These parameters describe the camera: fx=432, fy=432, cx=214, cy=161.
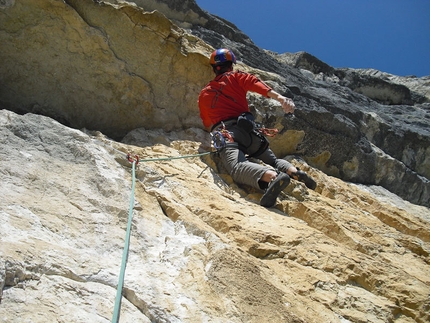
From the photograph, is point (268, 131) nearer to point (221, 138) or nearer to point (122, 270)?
point (221, 138)

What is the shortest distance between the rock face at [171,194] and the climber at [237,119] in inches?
9.1

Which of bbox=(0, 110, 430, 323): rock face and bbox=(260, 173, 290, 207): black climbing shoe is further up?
bbox=(260, 173, 290, 207): black climbing shoe

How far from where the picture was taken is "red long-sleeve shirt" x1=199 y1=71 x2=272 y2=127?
5125mm

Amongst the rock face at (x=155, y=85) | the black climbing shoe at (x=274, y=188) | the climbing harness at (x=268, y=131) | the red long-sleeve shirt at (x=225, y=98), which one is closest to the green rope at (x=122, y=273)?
the black climbing shoe at (x=274, y=188)

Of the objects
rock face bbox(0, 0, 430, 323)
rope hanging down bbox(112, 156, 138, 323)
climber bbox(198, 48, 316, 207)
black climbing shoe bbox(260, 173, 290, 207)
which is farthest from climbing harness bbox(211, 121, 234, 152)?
rope hanging down bbox(112, 156, 138, 323)

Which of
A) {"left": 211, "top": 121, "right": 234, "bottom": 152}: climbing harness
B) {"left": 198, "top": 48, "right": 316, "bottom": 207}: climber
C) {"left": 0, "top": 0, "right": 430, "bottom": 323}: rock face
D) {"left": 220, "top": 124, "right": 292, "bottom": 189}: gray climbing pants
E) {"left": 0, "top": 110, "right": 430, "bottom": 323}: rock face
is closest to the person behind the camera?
{"left": 0, "top": 110, "right": 430, "bottom": 323}: rock face

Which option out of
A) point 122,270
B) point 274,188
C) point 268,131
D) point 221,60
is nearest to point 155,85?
point 221,60

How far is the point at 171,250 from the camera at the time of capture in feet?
8.66

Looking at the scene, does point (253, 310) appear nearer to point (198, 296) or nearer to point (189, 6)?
point (198, 296)

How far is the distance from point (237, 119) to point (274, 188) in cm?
139

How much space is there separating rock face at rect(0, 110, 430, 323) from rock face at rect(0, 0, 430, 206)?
1404mm

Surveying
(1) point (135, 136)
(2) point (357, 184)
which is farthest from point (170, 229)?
(2) point (357, 184)

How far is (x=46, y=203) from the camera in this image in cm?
260

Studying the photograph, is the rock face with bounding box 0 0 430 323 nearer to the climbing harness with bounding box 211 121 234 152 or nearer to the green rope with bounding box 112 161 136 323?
the green rope with bounding box 112 161 136 323
